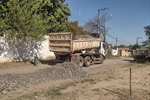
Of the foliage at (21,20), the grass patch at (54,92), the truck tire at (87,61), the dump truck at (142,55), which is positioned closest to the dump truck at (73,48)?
the truck tire at (87,61)

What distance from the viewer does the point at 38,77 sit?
12.5 m

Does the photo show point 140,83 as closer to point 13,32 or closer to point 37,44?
point 13,32

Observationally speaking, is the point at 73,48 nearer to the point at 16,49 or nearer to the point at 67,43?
the point at 67,43

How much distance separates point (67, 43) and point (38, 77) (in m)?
6.00

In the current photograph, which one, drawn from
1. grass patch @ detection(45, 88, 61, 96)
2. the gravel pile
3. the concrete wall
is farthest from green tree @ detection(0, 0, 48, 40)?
grass patch @ detection(45, 88, 61, 96)

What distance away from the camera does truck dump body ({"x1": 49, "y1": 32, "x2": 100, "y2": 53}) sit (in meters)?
17.6

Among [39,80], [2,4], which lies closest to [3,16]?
[2,4]

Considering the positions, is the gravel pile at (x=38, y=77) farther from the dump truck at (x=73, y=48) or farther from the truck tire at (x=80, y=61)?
the truck tire at (x=80, y=61)

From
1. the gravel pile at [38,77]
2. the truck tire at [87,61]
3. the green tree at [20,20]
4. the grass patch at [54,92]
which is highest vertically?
the green tree at [20,20]

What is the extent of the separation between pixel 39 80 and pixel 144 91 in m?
5.95

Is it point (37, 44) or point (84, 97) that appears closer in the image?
point (84, 97)

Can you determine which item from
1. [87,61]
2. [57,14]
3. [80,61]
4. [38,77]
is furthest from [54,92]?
[57,14]

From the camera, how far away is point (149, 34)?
6200cm

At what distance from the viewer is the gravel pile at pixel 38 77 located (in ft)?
34.3
